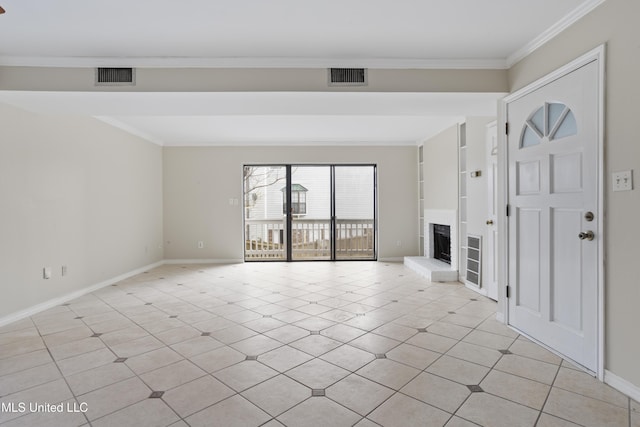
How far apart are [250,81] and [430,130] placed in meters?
3.88

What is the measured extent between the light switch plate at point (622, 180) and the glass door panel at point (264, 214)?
5708mm

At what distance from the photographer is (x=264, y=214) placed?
7.57 meters

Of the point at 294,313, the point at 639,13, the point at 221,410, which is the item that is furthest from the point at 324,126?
the point at 221,410

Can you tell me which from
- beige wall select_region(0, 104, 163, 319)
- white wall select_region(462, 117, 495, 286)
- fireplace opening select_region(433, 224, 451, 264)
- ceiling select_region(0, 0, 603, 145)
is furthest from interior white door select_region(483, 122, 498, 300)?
beige wall select_region(0, 104, 163, 319)

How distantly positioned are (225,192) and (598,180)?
242 inches

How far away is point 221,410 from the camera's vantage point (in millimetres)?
1933

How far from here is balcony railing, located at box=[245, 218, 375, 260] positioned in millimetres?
7625

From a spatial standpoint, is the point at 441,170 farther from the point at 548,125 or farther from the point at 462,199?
the point at 548,125

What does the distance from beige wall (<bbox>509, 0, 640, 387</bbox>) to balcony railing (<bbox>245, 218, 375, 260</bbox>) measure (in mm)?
5470

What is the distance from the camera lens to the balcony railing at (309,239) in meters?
7.62

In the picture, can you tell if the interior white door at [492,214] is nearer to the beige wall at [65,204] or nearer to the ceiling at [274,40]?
the ceiling at [274,40]

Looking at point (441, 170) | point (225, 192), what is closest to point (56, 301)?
point (225, 192)

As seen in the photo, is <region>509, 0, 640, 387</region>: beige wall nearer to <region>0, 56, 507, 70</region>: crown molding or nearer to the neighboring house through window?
<region>0, 56, 507, 70</region>: crown molding

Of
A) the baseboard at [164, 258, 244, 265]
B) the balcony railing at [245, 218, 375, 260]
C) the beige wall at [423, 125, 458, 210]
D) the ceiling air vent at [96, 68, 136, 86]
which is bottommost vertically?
the baseboard at [164, 258, 244, 265]
